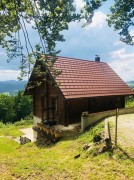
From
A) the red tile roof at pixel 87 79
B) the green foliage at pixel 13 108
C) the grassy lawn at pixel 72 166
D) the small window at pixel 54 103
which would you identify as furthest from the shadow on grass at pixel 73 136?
the green foliage at pixel 13 108

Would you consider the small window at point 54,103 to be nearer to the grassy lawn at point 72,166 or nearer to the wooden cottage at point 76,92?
the wooden cottage at point 76,92

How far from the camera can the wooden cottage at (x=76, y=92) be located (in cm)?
2001

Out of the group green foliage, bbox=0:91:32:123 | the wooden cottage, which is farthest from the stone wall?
green foliage, bbox=0:91:32:123

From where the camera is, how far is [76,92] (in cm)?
1984

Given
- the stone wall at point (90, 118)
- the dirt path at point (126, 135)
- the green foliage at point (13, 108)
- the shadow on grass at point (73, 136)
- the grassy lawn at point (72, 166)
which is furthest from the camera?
the green foliage at point (13, 108)

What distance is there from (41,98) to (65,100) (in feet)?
19.2

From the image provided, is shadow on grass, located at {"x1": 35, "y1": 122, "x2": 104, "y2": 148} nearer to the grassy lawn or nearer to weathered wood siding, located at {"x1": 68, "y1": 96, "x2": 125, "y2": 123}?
the grassy lawn

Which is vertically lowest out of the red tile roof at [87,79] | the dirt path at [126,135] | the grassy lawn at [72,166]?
the grassy lawn at [72,166]

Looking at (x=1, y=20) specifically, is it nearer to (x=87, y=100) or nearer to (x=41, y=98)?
(x=87, y=100)

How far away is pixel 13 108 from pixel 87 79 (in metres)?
41.7

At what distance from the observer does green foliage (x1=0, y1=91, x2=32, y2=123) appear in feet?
194

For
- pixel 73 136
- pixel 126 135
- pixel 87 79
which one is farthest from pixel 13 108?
pixel 126 135

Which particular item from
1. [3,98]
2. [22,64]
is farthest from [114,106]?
[3,98]

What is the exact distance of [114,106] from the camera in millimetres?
24281
